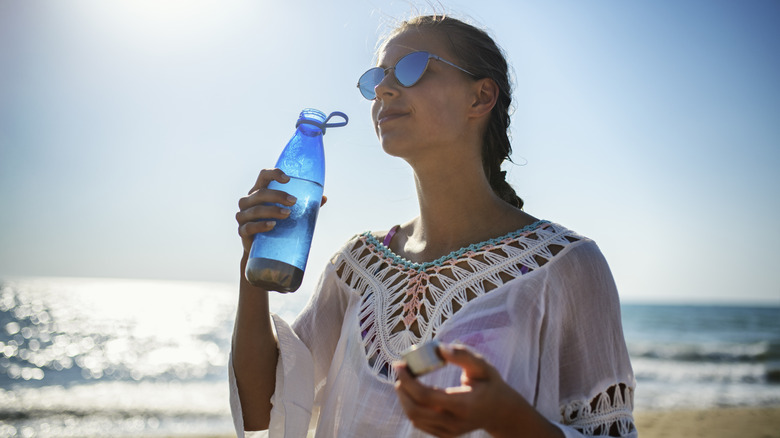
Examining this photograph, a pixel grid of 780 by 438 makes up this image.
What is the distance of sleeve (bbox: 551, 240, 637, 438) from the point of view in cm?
169

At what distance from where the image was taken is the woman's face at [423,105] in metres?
2.04

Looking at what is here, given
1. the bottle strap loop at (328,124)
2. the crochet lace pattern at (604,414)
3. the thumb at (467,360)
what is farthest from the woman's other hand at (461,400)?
the bottle strap loop at (328,124)

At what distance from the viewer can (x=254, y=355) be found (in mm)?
2098

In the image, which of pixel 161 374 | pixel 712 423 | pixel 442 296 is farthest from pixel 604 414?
pixel 161 374

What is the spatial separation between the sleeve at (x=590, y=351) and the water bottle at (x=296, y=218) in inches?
33.3

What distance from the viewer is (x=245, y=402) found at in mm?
2125

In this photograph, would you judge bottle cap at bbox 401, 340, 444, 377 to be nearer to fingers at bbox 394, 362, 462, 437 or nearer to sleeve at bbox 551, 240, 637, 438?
fingers at bbox 394, 362, 462, 437

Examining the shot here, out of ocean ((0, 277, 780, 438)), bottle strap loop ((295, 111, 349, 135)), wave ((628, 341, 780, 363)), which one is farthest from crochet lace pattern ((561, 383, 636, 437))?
wave ((628, 341, 780, 363))

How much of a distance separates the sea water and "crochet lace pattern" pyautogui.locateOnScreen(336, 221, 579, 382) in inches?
13.8

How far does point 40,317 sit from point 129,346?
1722cm

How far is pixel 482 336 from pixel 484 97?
1014 mm

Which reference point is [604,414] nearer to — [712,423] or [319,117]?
[319,117]

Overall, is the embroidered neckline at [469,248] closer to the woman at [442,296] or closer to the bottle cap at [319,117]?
the woman at [442,296]

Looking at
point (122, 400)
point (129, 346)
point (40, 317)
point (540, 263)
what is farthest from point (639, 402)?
point (40, 317)
